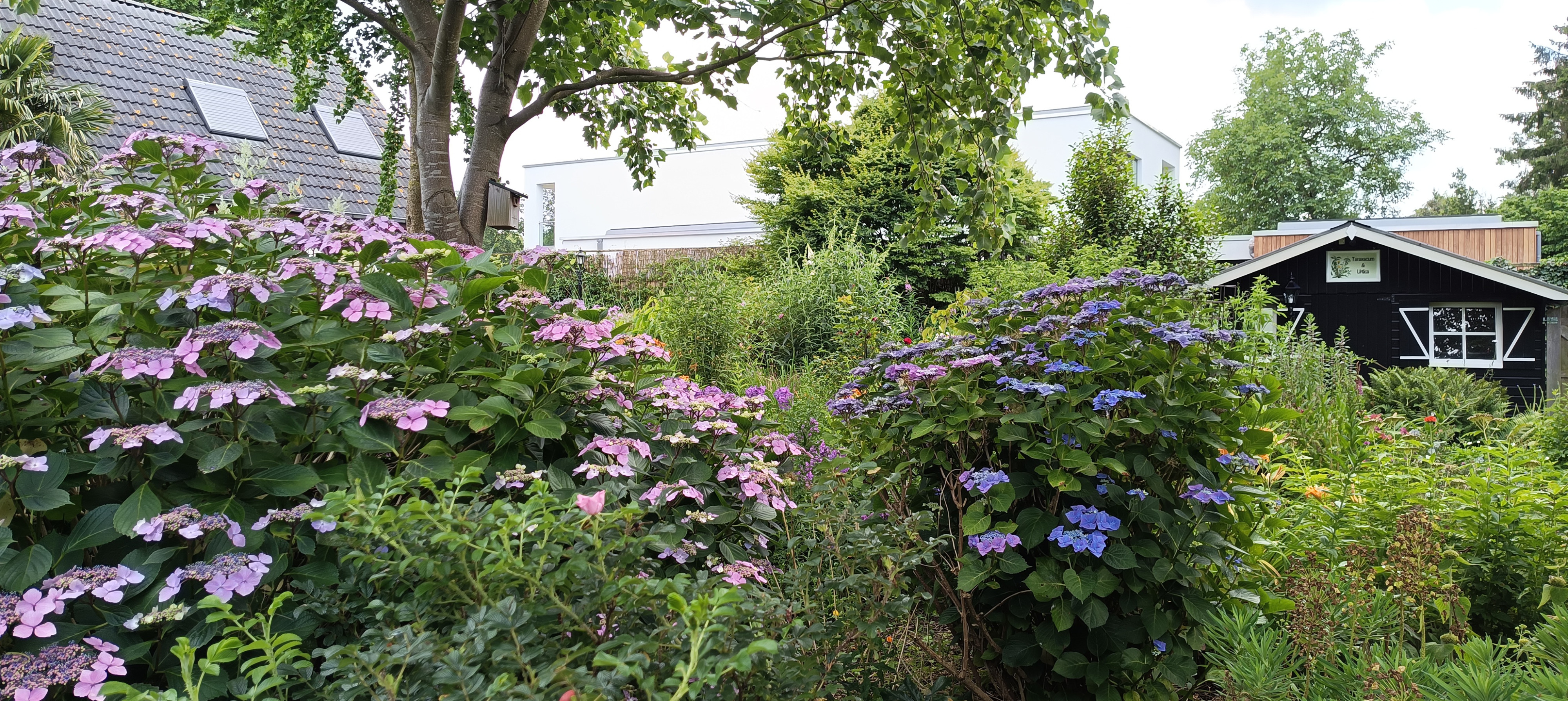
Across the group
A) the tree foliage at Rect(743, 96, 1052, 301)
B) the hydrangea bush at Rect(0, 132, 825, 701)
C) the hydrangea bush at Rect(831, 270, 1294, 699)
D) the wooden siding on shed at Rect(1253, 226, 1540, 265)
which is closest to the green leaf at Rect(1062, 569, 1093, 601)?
the hydrangea bush at Rect(831, 270, 1294, 699)

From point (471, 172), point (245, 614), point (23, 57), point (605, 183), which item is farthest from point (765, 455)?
point (605, 183)

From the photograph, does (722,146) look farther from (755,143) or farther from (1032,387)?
(1032,387)

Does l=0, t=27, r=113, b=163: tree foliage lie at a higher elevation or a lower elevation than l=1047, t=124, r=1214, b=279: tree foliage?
higher

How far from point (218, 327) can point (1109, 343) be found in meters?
1.82

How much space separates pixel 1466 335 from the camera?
13312mm

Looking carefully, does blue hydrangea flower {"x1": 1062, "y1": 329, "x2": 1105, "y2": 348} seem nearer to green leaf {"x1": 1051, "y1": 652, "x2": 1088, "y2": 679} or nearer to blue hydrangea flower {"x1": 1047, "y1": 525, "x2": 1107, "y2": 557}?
blue hydrangea flower {"x1": 1047, "y1": 525, "x2": 1107, "y2": 557}

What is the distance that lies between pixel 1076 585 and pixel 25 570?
Result: 5.80 feet

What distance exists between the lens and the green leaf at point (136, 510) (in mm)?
1190

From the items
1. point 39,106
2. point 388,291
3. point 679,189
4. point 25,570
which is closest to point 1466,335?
point 388,291

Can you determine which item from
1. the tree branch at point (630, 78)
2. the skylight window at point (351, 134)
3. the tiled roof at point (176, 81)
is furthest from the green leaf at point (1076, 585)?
the skylight window at point (351, 134)

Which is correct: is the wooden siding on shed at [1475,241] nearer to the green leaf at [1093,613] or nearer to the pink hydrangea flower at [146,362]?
the green leaf at [1093,613]

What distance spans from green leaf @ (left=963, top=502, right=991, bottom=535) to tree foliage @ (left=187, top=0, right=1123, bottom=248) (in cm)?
192

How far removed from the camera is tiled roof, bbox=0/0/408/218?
11.2 m

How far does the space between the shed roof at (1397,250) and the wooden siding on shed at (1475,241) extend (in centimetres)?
881
